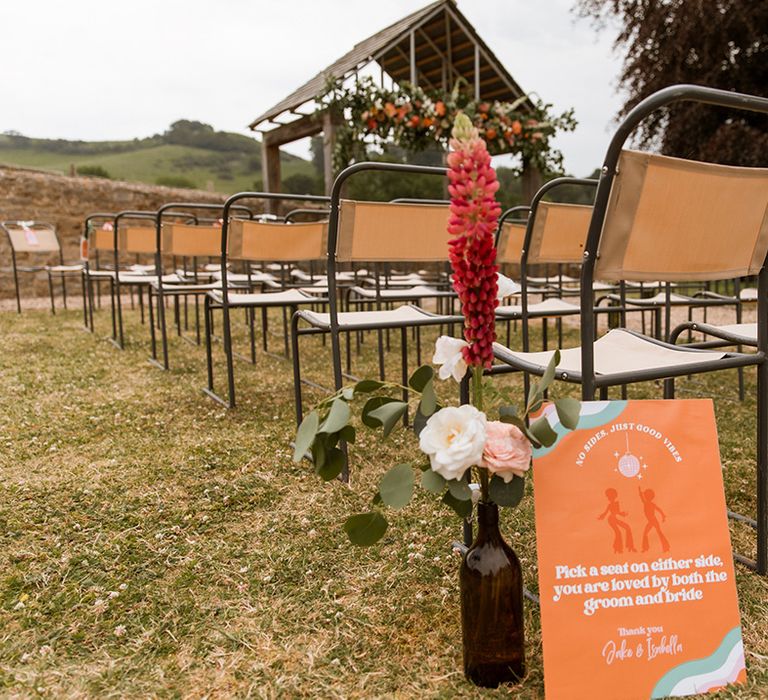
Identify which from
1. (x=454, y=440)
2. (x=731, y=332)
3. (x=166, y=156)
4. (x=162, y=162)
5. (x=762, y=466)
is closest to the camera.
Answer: (x=454, y=440)

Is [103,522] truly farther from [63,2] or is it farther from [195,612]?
[63,2]

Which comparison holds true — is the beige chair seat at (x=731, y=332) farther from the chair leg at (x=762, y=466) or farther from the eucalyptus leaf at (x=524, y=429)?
the eucalyptus leaf at (x=524, y=429)

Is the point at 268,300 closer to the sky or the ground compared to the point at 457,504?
closer to the sky

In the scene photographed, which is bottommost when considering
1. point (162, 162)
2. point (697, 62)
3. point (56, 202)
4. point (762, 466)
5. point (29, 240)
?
point (762, 466)

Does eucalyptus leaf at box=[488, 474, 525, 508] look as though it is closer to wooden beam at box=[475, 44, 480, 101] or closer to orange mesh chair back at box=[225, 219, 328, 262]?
orange mesh chair back at box=[225, 219, 328, 262]

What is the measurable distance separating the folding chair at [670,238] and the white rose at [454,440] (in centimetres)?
29

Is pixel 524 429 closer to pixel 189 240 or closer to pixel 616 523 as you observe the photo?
pixel 616 523

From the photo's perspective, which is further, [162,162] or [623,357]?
[162,162]

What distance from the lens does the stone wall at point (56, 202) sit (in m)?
8.63

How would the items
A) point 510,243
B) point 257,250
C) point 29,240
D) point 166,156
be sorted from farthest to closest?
point 166,156
point 29,240
point 510,243
point 257,250

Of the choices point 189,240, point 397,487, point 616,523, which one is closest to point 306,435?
point 397,487

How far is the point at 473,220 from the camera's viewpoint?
→ 893 millimetres

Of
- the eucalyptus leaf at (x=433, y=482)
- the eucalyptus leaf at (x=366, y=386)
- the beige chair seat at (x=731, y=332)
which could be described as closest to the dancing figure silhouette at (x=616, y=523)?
the eucalyptus leaf at (x=433, y=482)

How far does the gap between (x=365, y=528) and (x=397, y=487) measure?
10 cm
